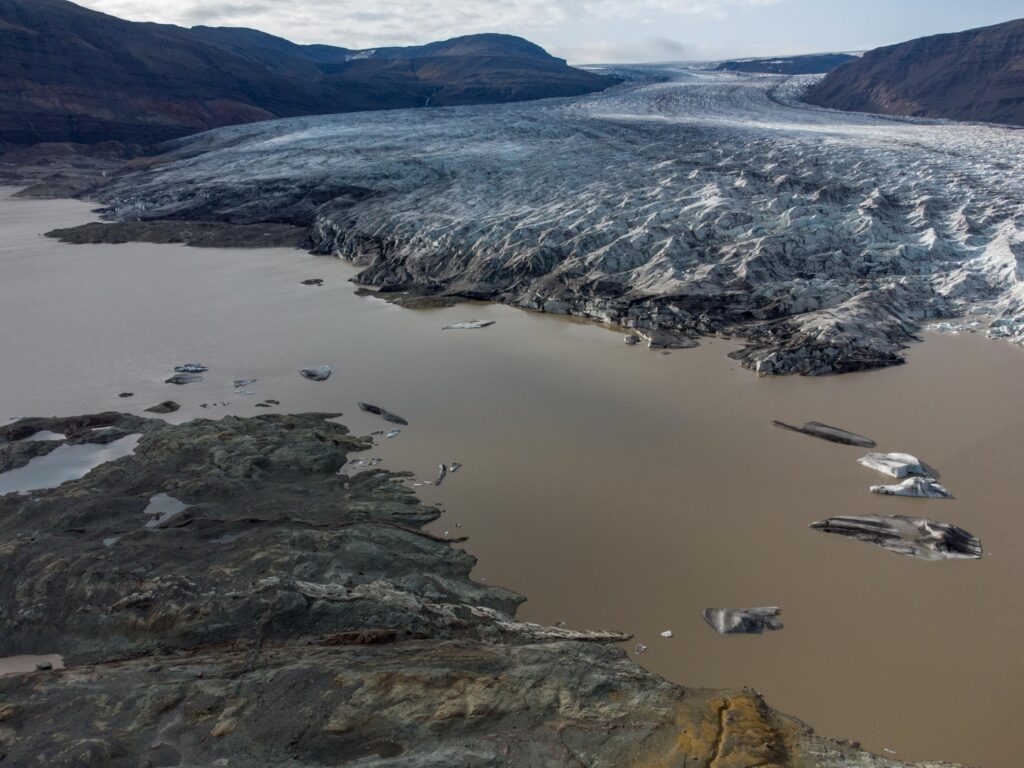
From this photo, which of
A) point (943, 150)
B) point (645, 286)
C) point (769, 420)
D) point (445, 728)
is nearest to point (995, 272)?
point (645, 286)

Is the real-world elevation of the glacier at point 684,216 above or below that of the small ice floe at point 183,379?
above

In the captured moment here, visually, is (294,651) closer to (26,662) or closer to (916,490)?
(26,662)

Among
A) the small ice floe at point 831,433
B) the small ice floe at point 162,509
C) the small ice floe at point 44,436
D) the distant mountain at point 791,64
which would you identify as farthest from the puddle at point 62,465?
the distant mountain at point 791,64

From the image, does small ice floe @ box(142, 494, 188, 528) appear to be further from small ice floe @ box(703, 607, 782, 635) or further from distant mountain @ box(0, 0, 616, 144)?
distant mountain @ box(0, 0, 616, 144)

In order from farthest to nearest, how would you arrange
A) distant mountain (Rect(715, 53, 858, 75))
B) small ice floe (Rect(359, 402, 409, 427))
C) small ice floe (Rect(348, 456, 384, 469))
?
distant mountain (Rect(715, 53, 858, 75)) → small ice floe (Rect(359, 402, 409, 427)) → small ice floe (Rect(348, 456, 384, 469))

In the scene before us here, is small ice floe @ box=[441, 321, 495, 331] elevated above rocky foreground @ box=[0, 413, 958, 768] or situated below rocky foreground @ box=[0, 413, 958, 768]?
above

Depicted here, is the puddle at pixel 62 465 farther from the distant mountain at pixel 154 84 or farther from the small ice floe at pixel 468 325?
the distant mountain at pixel 154 84

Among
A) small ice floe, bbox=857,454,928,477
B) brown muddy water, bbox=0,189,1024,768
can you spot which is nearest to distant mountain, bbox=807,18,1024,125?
brown muddy water, bbox=0,189,1024,768
